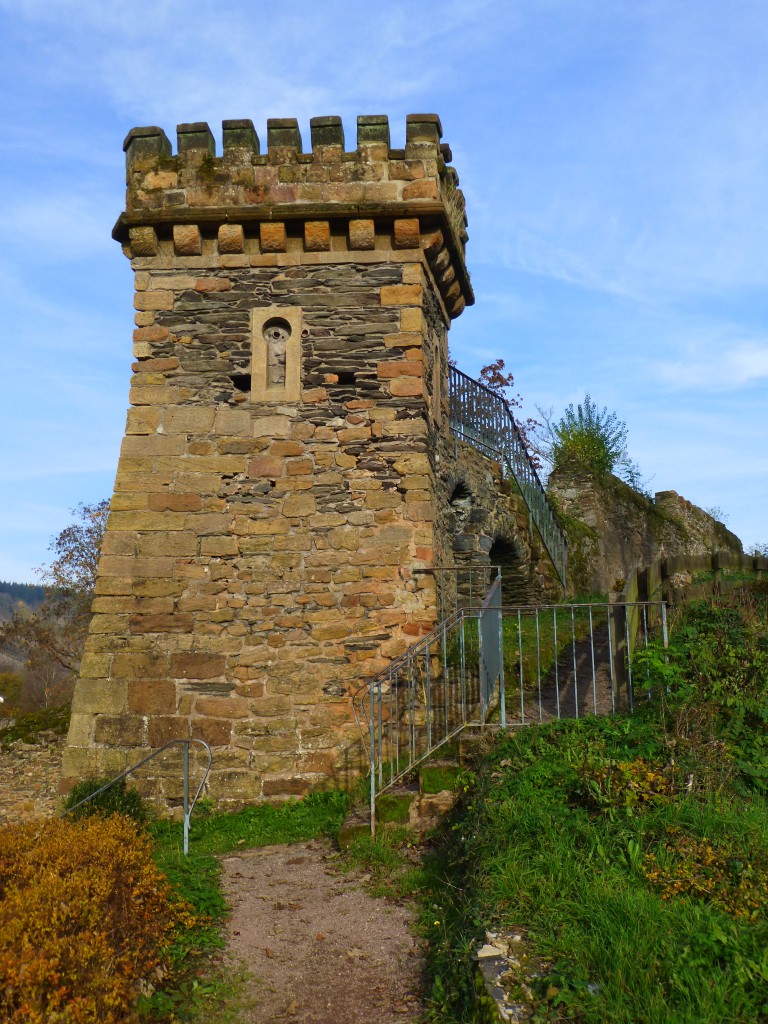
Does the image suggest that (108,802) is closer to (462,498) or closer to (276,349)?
(276,349)

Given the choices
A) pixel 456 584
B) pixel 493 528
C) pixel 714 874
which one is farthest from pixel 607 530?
pixel 714 874

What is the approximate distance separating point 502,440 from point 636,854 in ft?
32.4

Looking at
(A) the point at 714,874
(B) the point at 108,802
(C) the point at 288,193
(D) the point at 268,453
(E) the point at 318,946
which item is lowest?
(E) the point at 318,946

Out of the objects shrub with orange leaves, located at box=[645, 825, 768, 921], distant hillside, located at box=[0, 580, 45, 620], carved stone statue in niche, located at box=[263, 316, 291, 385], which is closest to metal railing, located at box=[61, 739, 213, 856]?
carved stone statue in niche, located at box=[263, 316, 291, 385]

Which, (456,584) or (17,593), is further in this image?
(17,593)

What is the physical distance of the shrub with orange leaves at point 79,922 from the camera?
12.2ft

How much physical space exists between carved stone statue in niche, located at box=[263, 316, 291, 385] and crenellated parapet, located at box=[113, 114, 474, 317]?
701 mm

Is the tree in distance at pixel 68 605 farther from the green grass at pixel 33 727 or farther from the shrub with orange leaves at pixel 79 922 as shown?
the shrub with orange leaves at pixel 79 922

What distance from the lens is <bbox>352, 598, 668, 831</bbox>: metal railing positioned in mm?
6777

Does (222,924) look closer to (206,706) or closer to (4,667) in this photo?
(206,706)

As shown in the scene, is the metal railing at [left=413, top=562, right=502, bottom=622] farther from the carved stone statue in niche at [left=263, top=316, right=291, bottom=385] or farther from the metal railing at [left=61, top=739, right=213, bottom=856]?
the metal railing at [left=61, top=739, right=213, bottom=856]

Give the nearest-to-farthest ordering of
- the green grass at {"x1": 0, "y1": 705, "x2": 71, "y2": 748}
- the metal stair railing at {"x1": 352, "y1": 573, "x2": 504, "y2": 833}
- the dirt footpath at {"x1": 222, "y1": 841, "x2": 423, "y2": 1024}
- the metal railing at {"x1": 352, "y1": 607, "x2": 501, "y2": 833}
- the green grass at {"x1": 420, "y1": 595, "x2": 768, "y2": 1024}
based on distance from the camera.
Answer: the green grass at {"x1": 420, "y1": 595, "x2": 768, "y2": 1024} → the dirt footpath at {"x1": 222, "y1": 841, "x2": 423, "y2": 1024} → the metal stair railing at {"x1": 352, "y1": 573, "x2": 504, "y2": 833} → the metal railing at {"x1": 352, "y1": 607, "x2": 501, "y2": 833} → the green grass at {"x1": 0, "y1": 705, "x2": 71, "y2": 748}

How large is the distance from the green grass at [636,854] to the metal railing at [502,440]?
633cm

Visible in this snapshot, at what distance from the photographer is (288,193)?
8461 millimetres
